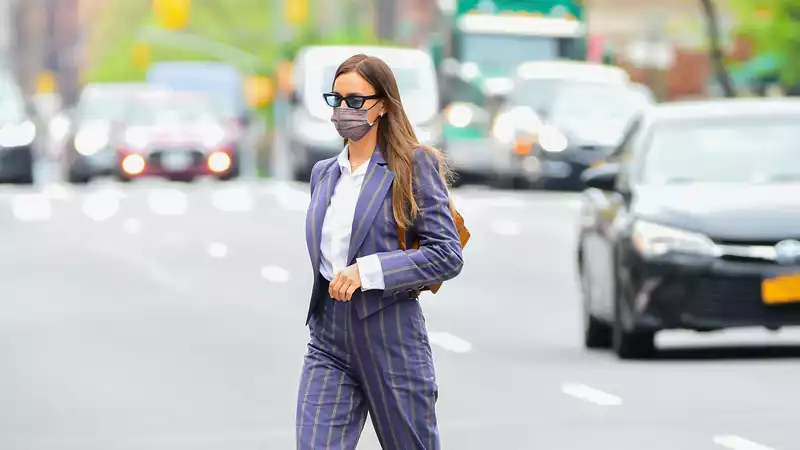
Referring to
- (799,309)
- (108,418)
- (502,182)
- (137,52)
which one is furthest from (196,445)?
(137,52)

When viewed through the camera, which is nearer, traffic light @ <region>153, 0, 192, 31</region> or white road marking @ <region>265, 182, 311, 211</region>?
white road marking @ <region>265, 182, 311, 211</region>

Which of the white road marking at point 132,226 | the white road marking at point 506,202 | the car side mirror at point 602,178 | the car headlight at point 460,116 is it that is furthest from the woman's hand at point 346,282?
the car headlight at point 460,116

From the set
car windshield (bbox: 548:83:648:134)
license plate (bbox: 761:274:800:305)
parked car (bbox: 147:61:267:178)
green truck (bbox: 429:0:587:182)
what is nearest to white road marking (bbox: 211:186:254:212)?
car windshield (bbox: 548:83:648:134)

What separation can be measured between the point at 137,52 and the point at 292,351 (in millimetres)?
98743

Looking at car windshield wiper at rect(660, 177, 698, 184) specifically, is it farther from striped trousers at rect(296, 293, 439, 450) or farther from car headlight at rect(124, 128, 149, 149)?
car headlight at rect(124, 128, 149, 149)

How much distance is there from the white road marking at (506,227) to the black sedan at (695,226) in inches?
448

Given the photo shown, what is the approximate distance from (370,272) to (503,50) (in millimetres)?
36837

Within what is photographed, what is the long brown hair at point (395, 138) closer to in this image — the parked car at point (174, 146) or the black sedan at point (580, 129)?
the black sedan at point (580, 129)

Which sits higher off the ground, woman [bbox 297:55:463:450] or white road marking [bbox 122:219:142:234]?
woman [bbox 297:55:463:450]

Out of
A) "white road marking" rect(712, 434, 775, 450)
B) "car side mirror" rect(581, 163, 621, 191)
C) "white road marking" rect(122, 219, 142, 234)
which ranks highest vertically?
"car side mirror" rect(581, 163, 621, 191)

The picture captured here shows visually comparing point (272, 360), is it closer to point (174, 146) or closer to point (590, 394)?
point (590, 394)

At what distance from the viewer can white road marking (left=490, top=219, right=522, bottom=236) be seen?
1028 inches

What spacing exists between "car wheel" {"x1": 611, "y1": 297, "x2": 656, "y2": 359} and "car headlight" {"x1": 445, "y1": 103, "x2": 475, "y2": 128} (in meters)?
26.9

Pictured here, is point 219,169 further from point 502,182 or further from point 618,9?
point 618,9
